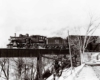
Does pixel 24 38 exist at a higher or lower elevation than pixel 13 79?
higher

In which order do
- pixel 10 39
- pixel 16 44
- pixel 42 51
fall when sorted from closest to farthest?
pixel 42 51, pixel 16 44, pixel 10 39

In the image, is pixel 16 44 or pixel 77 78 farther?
pixel 16 44

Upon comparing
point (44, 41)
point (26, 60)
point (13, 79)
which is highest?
point (44, 41)

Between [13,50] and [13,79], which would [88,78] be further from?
[13,79]

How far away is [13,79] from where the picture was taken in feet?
105

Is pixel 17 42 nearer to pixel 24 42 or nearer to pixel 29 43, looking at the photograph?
pixel 24 42

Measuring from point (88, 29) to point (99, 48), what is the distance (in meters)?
19.2

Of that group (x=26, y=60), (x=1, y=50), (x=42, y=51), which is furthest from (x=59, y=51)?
(x=26, y=60)

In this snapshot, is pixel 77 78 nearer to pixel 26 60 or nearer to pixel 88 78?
pixel 88 78

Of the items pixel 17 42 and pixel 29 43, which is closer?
pixel 17 42

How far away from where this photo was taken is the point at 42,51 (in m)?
13.7

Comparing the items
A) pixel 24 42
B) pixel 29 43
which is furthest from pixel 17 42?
pixel 29 43

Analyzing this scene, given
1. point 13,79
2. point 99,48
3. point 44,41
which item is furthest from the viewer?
point 99,48

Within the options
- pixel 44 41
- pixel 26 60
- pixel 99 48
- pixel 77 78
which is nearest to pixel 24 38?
pixel 44 41
